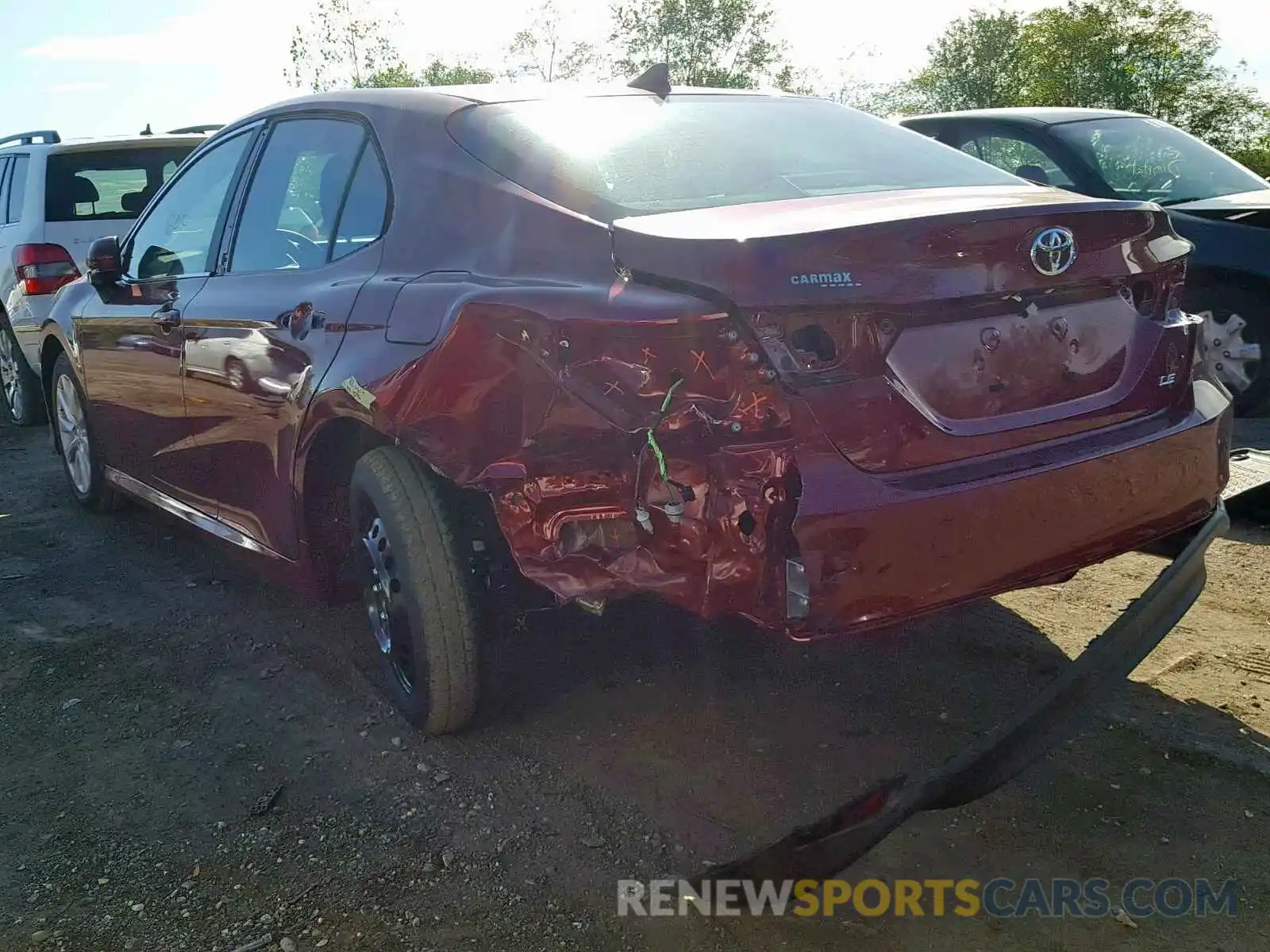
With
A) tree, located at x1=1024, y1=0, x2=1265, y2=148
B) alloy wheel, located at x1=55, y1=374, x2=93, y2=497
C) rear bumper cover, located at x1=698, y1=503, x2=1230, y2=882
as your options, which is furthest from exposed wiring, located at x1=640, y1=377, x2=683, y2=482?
tree, located at x1=1024, y1=0, x2=1265, y2=148

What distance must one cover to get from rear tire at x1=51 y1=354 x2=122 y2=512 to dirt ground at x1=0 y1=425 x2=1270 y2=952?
1325mm

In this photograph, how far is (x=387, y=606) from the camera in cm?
329

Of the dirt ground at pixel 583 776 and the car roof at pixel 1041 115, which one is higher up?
the car roof at pixel 1041 115

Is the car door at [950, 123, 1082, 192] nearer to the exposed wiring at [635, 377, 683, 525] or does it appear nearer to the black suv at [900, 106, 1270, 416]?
the black suv at [900, 106, 1270, 416]

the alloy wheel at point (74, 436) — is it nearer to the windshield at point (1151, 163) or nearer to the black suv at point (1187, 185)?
the black suv at point (1187, 185)

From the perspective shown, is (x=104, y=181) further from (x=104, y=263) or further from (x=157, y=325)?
(x=157, y=325)

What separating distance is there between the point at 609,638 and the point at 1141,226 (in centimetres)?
199

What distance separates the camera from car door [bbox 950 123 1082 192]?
22.5 feet

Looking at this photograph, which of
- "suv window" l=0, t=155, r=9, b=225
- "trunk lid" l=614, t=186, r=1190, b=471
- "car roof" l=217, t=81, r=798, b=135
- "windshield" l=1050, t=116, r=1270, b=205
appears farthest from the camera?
"suv window" l=0, t=155, r=9, b=225

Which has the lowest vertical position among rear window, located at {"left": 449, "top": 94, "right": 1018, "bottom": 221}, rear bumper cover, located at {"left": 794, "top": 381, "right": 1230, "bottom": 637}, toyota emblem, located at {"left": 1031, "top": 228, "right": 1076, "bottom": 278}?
rear bumper cover, located at {"left": 794, "top": 381, "right": 1230, "bottom": 637}

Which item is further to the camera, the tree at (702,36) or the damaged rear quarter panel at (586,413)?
the tree at (702,36)

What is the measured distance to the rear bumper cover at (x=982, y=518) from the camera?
2383 mm

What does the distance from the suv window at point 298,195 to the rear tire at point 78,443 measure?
184cm

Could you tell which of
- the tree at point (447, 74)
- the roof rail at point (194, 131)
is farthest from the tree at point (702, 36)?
the roof rail at point (194, 131)
